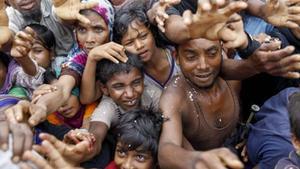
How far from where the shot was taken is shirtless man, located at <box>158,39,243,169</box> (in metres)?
2.46

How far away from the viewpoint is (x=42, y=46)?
10.7ft

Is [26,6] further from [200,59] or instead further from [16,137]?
[16,137]

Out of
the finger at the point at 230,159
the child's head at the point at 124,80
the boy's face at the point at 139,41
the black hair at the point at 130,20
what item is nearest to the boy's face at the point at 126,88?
the child's head at the point at 124,80

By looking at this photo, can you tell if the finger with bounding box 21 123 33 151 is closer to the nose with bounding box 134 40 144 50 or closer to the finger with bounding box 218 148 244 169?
the finger with bounding box 218 148 244 169

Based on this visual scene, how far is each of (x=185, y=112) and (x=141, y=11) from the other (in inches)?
26.4

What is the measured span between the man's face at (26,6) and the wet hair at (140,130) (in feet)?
3.34

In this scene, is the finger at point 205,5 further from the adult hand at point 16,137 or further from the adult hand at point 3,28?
the adult hand at point 3,28

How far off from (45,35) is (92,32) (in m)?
0.33

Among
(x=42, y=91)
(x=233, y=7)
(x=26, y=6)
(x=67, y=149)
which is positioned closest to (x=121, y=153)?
(x=42, y=91)

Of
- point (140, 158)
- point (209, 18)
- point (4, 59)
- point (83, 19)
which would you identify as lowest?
point (140, 158)

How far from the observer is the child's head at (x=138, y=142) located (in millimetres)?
2615

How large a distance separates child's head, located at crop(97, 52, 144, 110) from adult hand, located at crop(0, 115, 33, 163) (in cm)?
77

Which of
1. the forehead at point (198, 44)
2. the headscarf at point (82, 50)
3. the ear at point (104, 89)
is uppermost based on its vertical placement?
the forehead at point (198, 44)

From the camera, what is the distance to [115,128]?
2.85 metres
